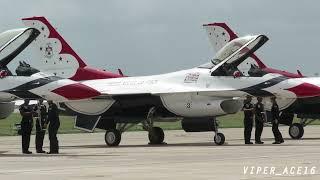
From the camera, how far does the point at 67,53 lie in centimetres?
2948

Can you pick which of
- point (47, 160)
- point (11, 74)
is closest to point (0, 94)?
point (11, 74)

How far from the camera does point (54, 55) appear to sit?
29469mm

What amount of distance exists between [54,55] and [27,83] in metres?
7.57

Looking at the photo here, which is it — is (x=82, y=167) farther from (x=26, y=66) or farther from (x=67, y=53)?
(x=67, y=53)

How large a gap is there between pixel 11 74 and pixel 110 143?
557cm

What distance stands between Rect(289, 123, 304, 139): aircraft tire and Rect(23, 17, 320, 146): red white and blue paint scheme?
12.9 feet

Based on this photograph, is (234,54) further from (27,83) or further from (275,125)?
(27,83)

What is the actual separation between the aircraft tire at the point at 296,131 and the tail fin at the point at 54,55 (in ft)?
24.5

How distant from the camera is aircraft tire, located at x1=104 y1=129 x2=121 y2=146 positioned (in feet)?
87.4

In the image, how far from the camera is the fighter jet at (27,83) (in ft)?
72.2

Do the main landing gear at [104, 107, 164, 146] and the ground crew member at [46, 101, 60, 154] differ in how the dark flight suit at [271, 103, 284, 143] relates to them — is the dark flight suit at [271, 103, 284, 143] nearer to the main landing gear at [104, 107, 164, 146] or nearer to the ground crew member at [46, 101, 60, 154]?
the main landing gear at [104, 107, 164, 146]

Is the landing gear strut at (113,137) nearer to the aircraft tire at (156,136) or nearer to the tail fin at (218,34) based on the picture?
the aircraft tire at (156,136)

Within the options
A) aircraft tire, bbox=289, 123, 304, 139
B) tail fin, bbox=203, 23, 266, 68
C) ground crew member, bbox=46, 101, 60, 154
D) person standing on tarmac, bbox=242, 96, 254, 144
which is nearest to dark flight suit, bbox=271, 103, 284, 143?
person standing on tarmac, bbox=242, 96, 254, 144

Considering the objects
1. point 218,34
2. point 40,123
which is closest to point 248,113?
point 40,123
